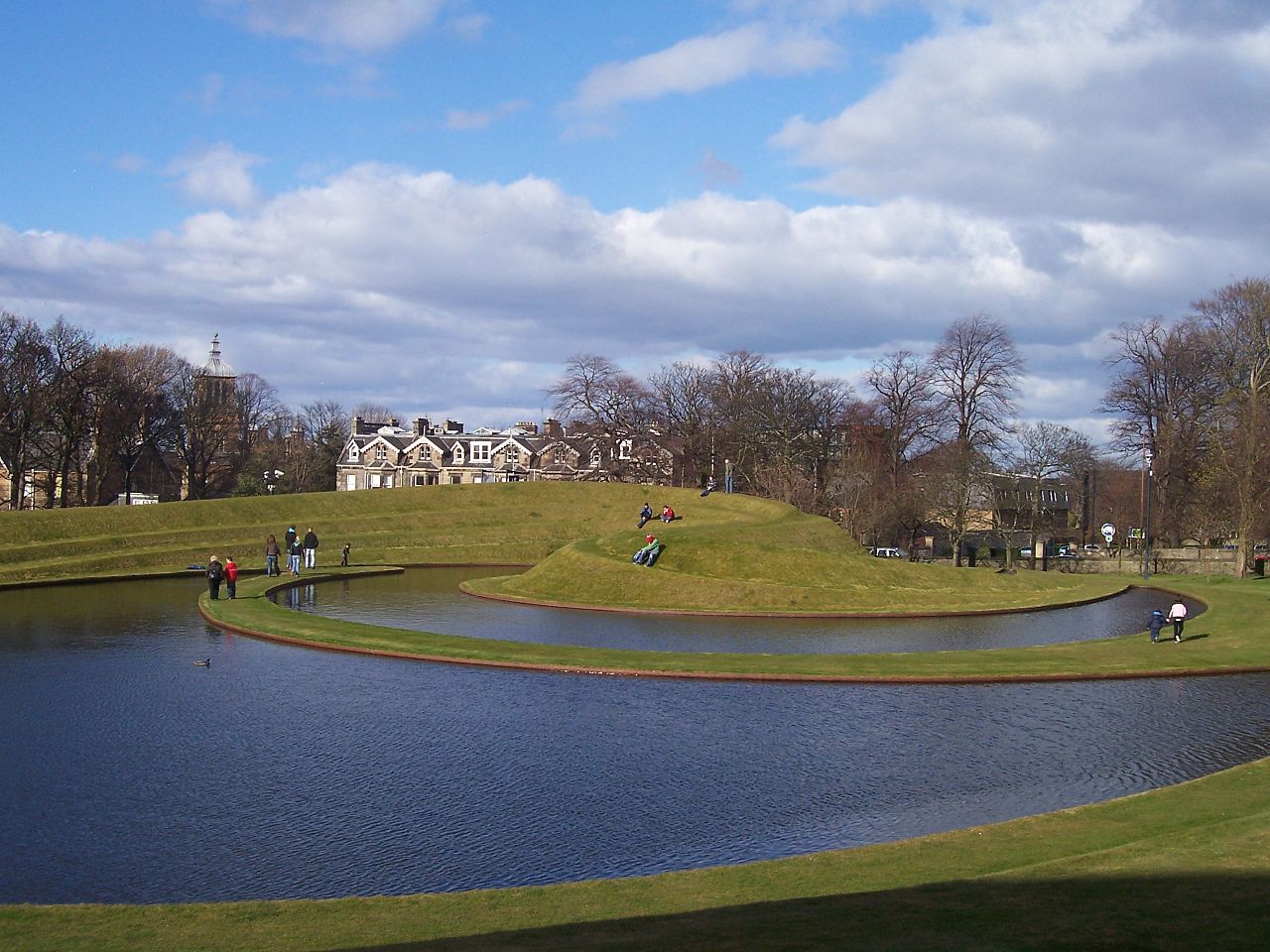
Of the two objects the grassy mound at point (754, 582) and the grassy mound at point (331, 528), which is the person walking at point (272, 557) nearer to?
the grassy mound at point (331, 528)

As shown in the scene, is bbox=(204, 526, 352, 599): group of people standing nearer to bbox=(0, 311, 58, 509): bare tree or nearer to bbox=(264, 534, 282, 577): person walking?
bbox=(264, 534, 282, 577): person walking

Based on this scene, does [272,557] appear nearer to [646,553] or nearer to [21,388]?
[646,553]

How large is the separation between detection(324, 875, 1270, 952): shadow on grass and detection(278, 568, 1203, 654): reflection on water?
21.6 metres

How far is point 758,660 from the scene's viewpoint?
3125 cm

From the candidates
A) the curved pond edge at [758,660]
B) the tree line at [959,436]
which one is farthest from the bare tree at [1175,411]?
the curved pond edge at [758,660]

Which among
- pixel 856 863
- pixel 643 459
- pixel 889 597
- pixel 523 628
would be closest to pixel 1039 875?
pixel 856 863

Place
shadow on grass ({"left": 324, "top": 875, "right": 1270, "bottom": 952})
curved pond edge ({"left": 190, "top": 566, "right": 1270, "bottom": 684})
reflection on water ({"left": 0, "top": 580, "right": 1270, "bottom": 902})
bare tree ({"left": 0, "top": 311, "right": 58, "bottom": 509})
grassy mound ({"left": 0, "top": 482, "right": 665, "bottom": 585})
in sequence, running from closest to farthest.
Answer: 1. shadow on grass ({"left": 324, "top": 875, "right": 1270, "bottom": 952})
2. reflection on water ({"left": 0, "top": 580, "right": 1270, "bottom": 902})
3. curved pond edge ({"left": 190, "top": 566, "right": 1270, "bottom": 684})
4. grassy mound ({"left": 0, "top": 482, "right": 665, "bottom": 585})
5. bare tree ({"left": 0, "top": 311, "right": 58, "bottom": 509})

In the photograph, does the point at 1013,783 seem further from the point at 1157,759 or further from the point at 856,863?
the point at 856,863

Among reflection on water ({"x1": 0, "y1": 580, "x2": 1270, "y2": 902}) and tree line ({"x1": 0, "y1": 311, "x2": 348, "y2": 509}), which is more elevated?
tree line ({"x1": 0, "y1": 311, "x2": 348, "y2": 509})

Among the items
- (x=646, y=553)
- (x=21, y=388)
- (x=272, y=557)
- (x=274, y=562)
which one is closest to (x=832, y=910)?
(x=646, y=553)

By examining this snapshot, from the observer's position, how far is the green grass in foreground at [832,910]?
11.7 m

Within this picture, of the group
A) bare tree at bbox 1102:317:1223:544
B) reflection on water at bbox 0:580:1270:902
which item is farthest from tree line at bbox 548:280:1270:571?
reflection on water at bbox 0:580:1270:902

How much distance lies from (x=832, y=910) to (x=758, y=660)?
1855 cm

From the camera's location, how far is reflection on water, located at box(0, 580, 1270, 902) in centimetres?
1575
